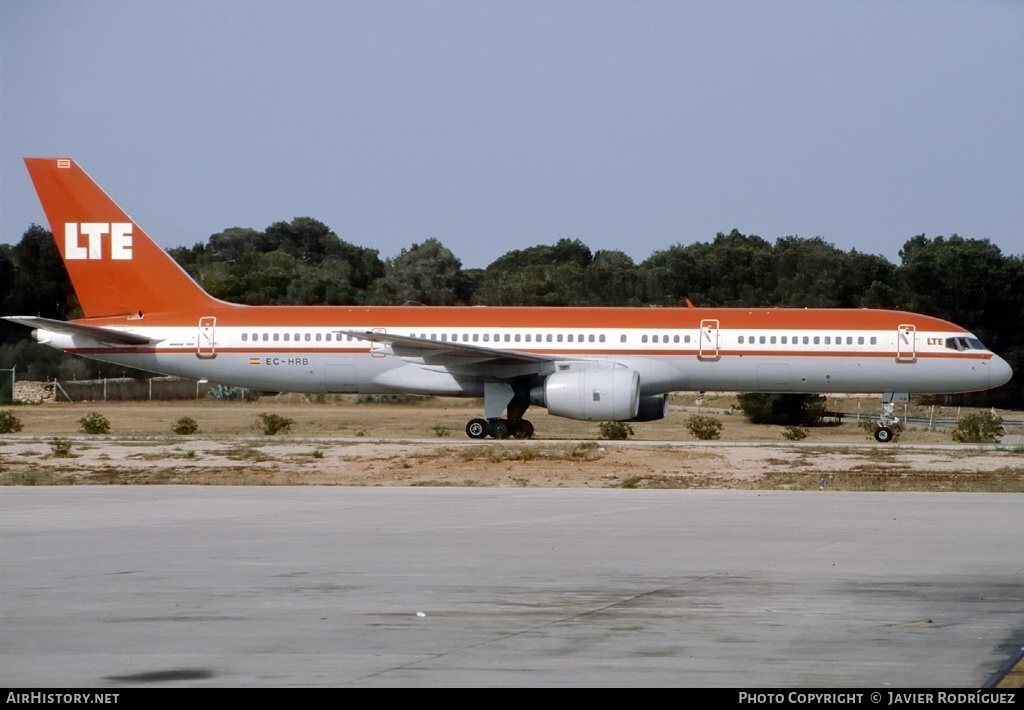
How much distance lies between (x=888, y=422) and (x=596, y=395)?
801 cm

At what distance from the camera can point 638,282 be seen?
3228 inches

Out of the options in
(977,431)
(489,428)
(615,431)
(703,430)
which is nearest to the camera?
(489,428)

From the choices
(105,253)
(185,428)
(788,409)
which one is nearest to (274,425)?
(185,428)

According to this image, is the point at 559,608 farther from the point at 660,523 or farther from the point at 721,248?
the point at 721,248

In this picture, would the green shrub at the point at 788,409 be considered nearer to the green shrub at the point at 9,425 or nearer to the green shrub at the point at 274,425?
the green shrub at the point at 274,425

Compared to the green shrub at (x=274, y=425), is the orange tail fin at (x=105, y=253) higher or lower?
higher

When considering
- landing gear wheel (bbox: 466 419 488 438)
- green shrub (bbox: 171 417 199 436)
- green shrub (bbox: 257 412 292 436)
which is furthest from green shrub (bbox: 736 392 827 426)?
green shrub (bbox: 171 417 199 436)

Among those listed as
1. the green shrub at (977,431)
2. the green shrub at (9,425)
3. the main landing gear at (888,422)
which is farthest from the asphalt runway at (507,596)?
the green shrub at (9,425)

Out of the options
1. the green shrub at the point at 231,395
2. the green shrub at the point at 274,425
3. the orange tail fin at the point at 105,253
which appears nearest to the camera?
the orange tail fin at the point at 105,253

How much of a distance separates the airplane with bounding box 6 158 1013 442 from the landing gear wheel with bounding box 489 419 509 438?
0.03 meters

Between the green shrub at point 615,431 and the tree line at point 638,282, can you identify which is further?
the tree line at point 638,282

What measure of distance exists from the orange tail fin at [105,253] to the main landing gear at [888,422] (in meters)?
17.8

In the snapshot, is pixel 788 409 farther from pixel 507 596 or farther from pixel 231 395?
pixel 507 596

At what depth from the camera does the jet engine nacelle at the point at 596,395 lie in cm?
3222
